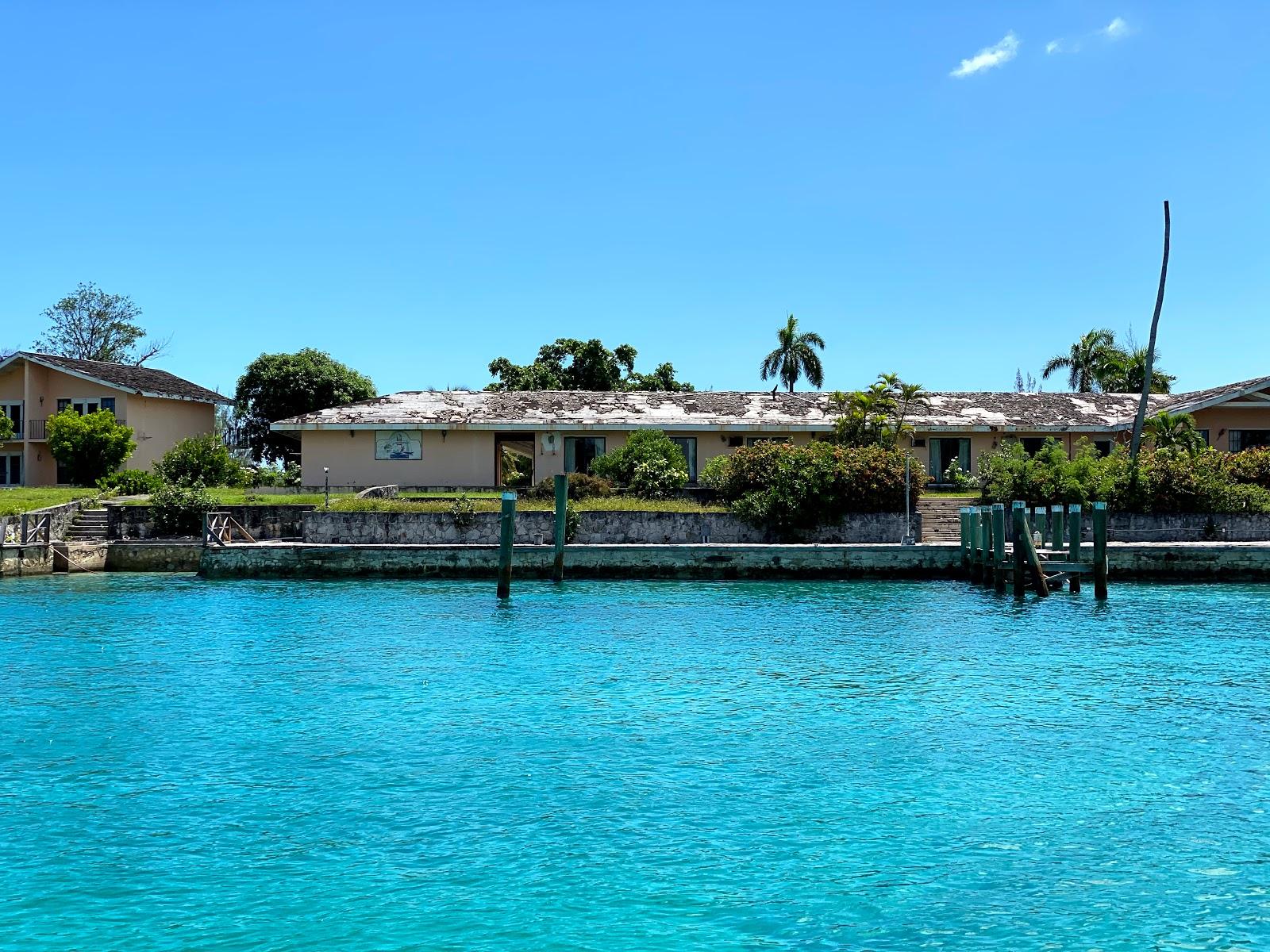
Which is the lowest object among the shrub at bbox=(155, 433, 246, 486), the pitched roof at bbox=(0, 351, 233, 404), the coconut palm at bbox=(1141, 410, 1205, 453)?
the shrub at bbox=(155, 433, 246, 486)

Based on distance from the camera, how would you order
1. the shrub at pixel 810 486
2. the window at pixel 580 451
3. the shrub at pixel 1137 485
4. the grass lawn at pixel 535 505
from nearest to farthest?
1. the shrub at pixel 810 486
2. the grass lawn at pixel 535 505
3. the shrub at pixel 1137 485
4. the window at pixel 580 451

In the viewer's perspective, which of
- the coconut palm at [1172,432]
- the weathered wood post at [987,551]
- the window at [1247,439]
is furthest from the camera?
the window at [1247,439]

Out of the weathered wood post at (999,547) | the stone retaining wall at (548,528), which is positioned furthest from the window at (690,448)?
the weathered wood post at (999,547)

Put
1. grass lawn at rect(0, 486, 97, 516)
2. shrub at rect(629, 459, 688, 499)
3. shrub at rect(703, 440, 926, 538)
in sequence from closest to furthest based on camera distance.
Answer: shrub at rect(703, 440, 926, 538), grass lawn at rect(0, 486, 97, 516), shrub at rect(629, 459, 688, 499)

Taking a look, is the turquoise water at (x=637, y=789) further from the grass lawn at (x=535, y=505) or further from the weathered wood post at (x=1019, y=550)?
the grass lawn at (x=535, y=505)

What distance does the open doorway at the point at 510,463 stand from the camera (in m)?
38.7

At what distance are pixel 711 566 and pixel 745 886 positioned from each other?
64.1 ft

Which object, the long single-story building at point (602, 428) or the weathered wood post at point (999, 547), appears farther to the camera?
the long single-story building at point (602, 428)

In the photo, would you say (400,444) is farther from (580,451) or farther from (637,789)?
(637,789)

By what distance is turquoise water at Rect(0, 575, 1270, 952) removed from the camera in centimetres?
802

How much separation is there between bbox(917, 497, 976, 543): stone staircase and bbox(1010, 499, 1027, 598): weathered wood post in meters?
6.40

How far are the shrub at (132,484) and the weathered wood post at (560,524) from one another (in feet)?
55.0

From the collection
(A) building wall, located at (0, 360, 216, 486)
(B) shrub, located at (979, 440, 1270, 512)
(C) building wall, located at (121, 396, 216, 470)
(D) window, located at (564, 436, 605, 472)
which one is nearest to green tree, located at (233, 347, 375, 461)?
(C) building wall, located at (121, 396, 216, 470)

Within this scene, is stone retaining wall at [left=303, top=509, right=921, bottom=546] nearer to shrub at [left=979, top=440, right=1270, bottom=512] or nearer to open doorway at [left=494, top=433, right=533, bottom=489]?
shrub at [left=979, top=440, right=1270, bottom=512]
